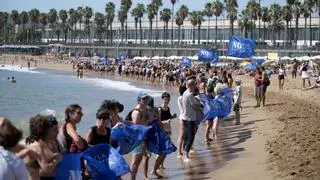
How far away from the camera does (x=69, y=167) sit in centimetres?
582

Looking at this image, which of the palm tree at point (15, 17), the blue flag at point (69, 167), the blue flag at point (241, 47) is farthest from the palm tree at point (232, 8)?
the blue flag at point (69, 167)

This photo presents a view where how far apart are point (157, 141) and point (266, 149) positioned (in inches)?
139

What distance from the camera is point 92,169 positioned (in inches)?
251

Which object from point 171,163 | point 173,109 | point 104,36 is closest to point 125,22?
point 104,36

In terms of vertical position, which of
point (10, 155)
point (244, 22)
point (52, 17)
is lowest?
point (10, 155)

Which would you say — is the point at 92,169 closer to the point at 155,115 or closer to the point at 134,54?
the point at 155,115

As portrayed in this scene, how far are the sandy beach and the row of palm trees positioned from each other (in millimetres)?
77317

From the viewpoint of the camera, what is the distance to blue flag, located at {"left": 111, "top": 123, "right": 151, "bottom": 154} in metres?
7.50

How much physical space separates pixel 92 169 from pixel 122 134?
1.25 m

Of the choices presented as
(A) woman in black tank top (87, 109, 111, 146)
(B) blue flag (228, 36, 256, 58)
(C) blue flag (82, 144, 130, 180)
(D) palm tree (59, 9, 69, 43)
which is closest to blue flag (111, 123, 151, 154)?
(A) woman in black tank top (87, 109, 111, 146)

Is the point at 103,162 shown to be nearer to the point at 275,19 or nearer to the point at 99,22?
the point at 275,19

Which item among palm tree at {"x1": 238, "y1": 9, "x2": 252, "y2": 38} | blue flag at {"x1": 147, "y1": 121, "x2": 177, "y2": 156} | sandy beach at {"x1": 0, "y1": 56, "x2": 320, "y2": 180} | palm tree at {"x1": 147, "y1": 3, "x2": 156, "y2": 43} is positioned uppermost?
palm tree at {"x1": 147, "y1": 3, "x2": 156, "y2": 43}

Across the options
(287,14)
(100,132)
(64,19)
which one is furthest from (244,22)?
(100,132)

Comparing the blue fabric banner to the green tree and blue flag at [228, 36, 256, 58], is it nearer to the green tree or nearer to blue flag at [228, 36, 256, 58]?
blue flag at [228, 36, 256, 58]
